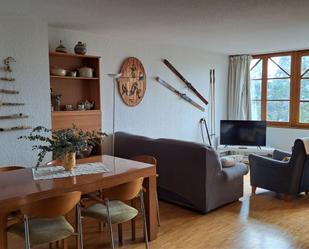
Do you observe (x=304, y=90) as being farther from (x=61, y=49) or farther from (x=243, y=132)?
(x=61, y=49)

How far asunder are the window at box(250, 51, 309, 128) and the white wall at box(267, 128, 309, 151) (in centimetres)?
14

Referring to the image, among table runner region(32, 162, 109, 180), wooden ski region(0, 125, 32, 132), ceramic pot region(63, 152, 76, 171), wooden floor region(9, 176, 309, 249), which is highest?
wooden ski region(0, 125, 32, 132)

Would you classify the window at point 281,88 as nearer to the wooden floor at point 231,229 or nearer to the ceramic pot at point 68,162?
the wooden floor at point 231,229

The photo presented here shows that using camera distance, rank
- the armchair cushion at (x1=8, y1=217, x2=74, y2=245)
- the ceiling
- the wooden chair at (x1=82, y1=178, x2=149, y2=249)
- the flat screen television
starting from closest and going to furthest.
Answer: the armchair cushion at (x1=8, y1=217, x2=74, y2=245) → the wooden chair at (x1=82, y1=178, x2=149, y2=249) → the ceiling → the flat screen television

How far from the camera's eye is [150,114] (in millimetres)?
5531

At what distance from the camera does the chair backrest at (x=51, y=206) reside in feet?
6.98

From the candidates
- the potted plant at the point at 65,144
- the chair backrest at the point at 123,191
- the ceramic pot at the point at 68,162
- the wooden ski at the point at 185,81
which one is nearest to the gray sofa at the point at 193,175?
the chair backrest at the point at 123,191

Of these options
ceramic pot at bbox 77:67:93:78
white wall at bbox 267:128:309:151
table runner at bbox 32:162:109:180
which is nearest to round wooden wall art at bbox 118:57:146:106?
ceramic pot at bbox 77:67:93:78

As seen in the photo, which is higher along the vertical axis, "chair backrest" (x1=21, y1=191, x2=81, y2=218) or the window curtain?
the window curtain

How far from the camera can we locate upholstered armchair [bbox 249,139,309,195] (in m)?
4.11

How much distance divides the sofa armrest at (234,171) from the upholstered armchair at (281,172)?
0.33 m

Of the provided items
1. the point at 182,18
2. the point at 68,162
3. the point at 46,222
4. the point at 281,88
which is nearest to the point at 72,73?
the point at 182,18

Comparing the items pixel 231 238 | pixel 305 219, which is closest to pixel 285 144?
pixel 305 219

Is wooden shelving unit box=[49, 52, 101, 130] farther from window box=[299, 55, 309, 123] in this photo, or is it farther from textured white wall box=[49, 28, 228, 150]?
window box=[299, 55, 309, 123]
